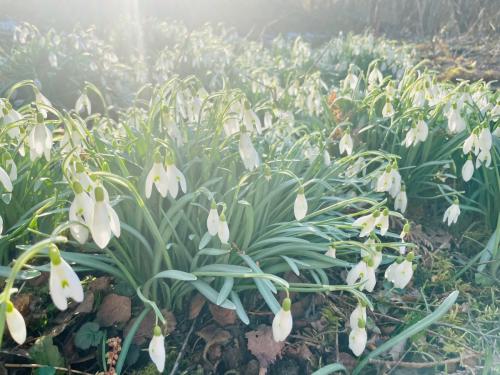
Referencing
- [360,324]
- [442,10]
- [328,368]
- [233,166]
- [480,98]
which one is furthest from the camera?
[442,10]

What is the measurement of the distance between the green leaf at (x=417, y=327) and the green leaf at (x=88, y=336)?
2.63 feet

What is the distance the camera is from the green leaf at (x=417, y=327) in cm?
156

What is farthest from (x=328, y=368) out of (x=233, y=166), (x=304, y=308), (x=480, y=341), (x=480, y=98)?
(x=480, y=98)

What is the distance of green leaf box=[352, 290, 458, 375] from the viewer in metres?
1.56

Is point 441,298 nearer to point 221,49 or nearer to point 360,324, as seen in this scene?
point 360,324

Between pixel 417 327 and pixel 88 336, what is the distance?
3.25 feet

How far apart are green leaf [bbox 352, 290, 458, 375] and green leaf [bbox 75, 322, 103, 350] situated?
0.80m

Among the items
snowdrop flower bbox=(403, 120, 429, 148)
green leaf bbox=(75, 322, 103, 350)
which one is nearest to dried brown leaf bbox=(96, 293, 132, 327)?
green leaf bbox=(75, 322, 103, 350)

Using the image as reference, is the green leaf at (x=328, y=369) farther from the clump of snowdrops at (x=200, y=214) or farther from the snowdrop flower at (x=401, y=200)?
the snowdrop flower at (x=401, y=200)

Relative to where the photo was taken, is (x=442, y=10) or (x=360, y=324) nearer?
(x=360, y=324)

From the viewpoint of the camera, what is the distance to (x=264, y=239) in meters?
1.80

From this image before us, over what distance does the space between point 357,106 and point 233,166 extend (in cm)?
117

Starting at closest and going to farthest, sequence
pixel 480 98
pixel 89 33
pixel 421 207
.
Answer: pixel 421 207 → pixel 480 98 → pixel 89 33

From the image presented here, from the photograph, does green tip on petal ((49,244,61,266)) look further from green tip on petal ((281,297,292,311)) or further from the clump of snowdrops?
green tip on petal ((281,297,292,311))
